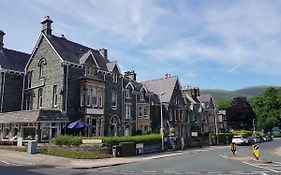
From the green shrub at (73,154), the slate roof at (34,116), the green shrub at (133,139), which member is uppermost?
the slate roof at (34,116)

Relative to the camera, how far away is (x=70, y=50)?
39094mm

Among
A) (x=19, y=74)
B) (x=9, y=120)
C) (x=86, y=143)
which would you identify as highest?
(x=19, y=74)

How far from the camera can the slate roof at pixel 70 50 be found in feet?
121

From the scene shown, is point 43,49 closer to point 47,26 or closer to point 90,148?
point 47,26

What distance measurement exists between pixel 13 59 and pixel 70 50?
8.72 m

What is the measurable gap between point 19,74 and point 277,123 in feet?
283

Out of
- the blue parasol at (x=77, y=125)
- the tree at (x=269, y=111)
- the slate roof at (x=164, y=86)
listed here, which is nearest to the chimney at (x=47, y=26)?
the blue parasol at (x=77, y=125)

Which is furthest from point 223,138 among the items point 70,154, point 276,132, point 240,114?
point 276,132

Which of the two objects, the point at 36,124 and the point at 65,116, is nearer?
the point at 36,124

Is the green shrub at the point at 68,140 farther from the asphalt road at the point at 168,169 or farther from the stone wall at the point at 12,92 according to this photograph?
the stone wall at the point at 12,92

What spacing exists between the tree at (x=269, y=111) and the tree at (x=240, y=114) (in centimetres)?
1180

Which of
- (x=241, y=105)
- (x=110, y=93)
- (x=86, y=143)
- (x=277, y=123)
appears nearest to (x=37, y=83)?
(x=110, y=93)

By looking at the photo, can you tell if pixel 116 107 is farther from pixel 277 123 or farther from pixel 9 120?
pixel 277 123

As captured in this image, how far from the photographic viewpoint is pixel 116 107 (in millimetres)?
42344
